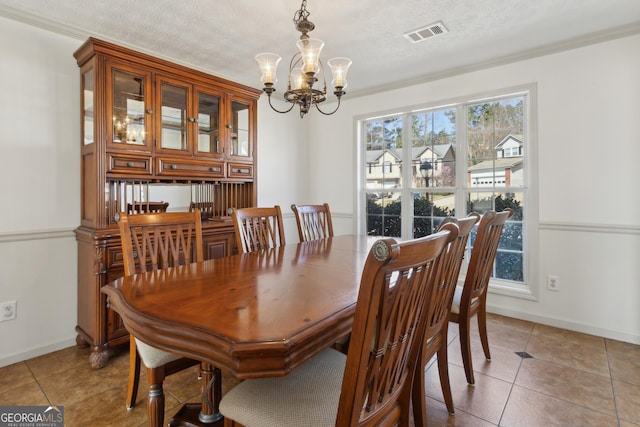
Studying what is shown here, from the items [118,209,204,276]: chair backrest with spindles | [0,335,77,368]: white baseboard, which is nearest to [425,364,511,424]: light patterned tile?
[118,209,204,276]: chair backrest with spindles

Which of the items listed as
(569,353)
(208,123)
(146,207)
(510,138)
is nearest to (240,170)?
(208,123)

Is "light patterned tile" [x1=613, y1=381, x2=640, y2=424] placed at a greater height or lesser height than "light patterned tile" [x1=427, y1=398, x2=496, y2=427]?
greater

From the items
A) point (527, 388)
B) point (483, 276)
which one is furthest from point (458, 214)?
point (527, 388)

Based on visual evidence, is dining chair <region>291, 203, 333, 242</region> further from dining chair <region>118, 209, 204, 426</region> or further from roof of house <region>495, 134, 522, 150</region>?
roof of house <region>495, 134, 522, 150</region>

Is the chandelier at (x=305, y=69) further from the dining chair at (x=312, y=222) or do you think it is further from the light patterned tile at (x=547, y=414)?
the light patterned tile at (x=547, y=414)

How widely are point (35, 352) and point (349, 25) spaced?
11.0 feet

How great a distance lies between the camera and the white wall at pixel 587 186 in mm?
2594

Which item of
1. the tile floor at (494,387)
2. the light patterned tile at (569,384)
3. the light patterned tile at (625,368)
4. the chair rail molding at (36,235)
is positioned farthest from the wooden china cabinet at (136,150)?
the light patterned tile at (625,368)

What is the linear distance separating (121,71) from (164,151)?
62 centimetres

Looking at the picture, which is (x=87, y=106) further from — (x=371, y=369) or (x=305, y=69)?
(x=371, y=369)

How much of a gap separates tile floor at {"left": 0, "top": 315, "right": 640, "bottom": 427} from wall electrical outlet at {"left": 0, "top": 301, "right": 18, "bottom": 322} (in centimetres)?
33

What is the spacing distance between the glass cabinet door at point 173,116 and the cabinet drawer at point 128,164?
0.19m

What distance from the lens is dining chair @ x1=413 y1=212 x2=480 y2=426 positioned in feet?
4.20

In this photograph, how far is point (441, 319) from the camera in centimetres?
157
